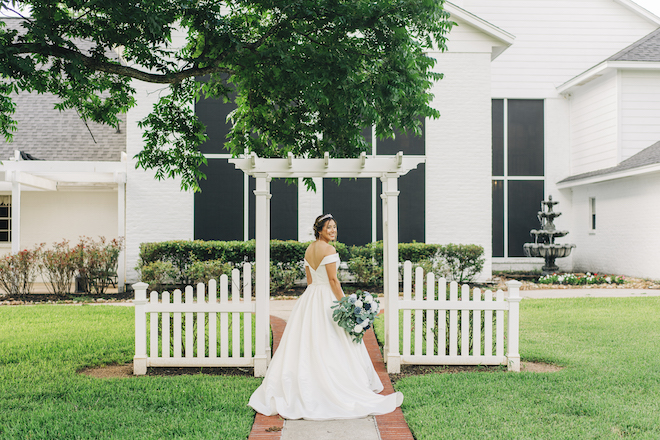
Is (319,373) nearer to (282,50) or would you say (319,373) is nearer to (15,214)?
(282,50)

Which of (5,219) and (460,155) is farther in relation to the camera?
(5,219)

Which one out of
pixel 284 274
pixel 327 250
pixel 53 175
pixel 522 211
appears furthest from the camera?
pixel 522 211

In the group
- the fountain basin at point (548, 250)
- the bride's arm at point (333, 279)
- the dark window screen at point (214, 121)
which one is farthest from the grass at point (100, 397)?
the fountain basin at point (548, 250)

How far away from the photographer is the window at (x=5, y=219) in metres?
15.5

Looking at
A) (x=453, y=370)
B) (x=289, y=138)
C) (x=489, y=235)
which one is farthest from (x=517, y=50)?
(x=453, y=370)

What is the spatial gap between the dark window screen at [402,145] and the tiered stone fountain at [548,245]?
4.39m

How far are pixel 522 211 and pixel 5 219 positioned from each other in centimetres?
1603

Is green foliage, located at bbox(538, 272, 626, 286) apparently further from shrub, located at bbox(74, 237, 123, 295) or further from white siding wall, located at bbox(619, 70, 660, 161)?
shrub, located at bbox(74, 237, 123, 295)

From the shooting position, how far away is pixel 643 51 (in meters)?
15.9

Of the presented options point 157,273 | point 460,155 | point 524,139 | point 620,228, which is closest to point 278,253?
point 157,273

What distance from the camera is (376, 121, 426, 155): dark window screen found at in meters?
14.3

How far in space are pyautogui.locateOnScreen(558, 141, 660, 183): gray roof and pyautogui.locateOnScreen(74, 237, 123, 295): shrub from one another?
44.8ft

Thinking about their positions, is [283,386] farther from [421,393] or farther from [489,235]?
[489,235]

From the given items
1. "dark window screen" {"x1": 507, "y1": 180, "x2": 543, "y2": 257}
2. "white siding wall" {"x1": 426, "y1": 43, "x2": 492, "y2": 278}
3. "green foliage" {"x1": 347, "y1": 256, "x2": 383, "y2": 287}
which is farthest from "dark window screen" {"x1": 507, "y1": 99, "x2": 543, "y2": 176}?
"green foliage" {"x1": 347, "y1": 256, "x2": 383, "y2": 287}
